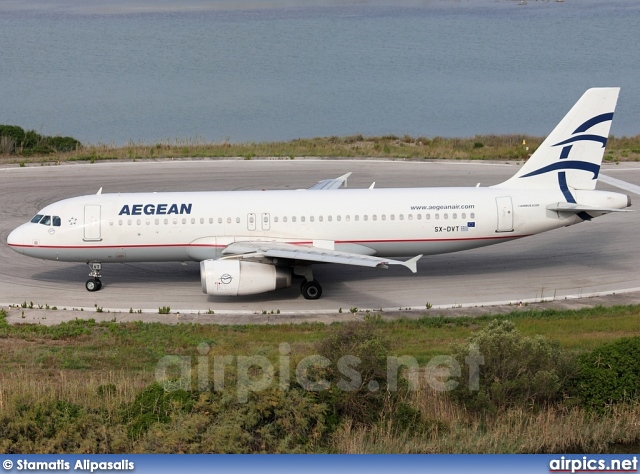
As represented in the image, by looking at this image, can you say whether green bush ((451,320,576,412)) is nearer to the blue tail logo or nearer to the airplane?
the airplane

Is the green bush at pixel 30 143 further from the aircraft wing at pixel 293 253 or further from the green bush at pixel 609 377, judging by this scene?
the green bush at pixel 609 377

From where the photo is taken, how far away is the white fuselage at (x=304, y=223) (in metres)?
35.0

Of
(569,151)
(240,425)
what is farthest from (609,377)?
(569,151)

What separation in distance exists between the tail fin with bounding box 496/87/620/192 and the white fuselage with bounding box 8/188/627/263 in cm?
83

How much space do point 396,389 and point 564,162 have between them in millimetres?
16783

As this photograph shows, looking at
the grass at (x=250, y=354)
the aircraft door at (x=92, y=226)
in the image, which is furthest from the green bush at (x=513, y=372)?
the aircraft door at (x=92, y=226)

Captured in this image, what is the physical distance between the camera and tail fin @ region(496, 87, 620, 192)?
35.8 metres

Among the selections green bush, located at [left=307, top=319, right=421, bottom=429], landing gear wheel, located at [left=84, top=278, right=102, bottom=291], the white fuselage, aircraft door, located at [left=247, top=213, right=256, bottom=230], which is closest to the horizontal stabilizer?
A: the white fuselage

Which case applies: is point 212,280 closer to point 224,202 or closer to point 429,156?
point 224,202

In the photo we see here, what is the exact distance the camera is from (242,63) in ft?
386

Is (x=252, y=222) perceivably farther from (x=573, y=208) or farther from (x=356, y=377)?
(x=356, y=377)

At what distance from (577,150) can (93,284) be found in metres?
19.5

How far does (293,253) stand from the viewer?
1304 inches

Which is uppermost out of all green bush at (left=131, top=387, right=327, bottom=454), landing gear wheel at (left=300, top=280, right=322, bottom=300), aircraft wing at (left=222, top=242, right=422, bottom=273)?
aircraft wing at (left=222, top=242, right=422, bottom=273)
